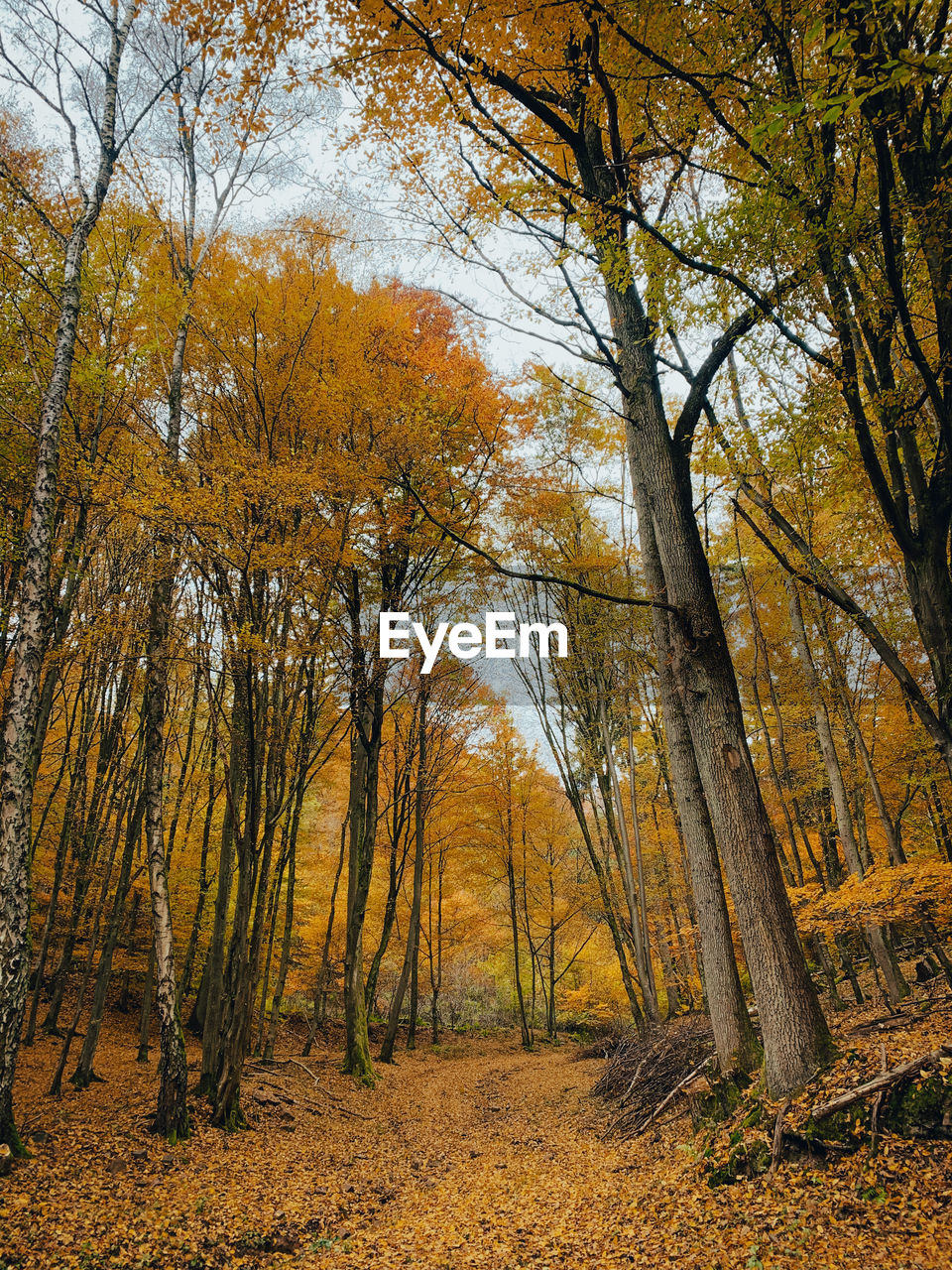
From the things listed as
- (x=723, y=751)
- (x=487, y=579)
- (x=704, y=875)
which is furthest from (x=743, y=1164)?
(x=487, y=579)

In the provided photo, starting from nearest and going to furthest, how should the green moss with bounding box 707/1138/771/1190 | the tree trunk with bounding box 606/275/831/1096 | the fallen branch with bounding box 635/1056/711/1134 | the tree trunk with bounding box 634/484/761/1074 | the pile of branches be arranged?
the green moss with bounding box 707/1138/771/1190
the tree trunk with bounding box 606/275/831/1096
the tree trunk with bounding box 634/484/761/1074
the fallen branch with bounding box 635/1056/711/1134
the pile of branches

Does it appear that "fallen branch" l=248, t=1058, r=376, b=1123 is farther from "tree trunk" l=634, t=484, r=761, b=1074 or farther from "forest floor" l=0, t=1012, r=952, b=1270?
"tree trunk" l=634, t=484, r=761, b=1074

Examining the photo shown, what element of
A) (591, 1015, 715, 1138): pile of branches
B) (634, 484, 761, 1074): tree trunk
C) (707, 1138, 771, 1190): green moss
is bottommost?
(591, 1015, 715, 1138): pile of branches

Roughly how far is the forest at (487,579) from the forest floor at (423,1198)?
0.04 metres

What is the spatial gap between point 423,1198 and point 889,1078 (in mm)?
3784

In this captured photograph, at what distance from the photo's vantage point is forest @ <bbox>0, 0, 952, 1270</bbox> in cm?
338

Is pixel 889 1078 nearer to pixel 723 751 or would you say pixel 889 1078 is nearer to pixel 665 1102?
pixel 723 751

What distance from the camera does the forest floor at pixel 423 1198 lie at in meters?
2.92

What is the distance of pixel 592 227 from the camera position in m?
4.14

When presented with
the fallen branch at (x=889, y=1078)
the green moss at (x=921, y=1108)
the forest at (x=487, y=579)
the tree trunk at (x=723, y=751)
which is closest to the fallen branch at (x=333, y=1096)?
the forest at (x=487, y=579)

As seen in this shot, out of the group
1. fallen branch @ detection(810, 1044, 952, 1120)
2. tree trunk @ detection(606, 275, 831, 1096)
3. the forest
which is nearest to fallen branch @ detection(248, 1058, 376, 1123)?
the forest

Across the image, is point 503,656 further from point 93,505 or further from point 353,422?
point 93,505

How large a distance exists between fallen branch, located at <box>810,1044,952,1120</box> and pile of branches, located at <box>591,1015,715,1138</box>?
2415 mm

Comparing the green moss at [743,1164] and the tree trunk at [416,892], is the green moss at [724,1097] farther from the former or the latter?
the tree trunk at [416,892]
